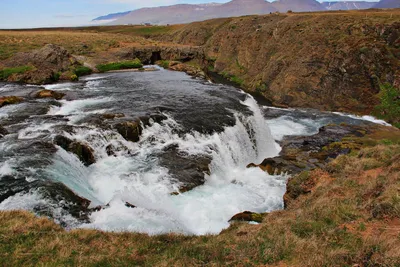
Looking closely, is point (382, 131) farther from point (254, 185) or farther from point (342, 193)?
point (342, 193)

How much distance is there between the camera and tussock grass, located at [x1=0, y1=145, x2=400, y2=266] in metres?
7.52

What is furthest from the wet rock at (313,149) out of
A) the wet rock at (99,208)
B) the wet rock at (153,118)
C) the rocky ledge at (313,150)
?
the wet rock at (99,208)

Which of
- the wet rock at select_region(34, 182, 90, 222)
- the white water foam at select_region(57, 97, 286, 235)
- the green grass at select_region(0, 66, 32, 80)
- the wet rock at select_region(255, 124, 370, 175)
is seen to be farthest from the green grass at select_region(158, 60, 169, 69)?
the wet rock at select_region(34, 182, 90, 222)

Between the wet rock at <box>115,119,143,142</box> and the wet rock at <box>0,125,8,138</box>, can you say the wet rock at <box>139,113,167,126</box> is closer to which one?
the wet rock at <box>115,119,143,142</box>

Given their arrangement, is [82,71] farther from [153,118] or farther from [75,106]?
[153,118]

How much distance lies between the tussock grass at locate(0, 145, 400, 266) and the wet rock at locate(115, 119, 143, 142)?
935 cm

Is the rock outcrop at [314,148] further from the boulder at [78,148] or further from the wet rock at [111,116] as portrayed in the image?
the boulder at [78,148]

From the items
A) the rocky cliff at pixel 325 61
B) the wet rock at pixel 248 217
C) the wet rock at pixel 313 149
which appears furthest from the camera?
the rocky cliff at pixel 325 61

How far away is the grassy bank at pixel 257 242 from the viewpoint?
296 inches

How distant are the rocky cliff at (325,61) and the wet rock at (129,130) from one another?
30.9 meters

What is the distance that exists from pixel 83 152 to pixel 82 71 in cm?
2867

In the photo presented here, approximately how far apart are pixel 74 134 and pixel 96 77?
24.5 m

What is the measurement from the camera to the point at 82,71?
41.9 meters

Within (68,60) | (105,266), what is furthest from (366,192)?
(68,60)
